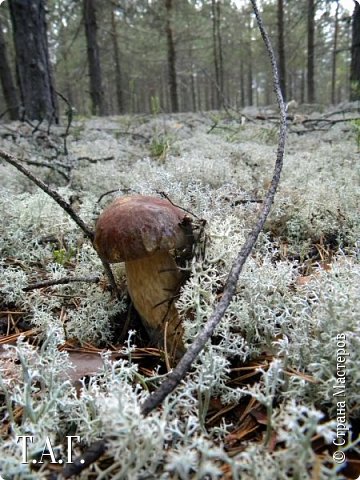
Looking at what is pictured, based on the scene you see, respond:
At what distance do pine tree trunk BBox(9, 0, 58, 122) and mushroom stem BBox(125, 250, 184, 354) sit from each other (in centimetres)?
432

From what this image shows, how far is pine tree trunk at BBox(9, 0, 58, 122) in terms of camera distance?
5.05 meters

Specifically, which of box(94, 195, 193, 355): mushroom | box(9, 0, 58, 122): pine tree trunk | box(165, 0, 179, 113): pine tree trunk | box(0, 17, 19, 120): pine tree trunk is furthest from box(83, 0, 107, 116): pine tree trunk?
box(94, 195, 193, 355): mushroom

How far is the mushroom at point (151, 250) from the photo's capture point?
47.4 inches

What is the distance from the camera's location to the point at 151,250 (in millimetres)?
1207

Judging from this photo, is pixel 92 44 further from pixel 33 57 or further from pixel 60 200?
pixel 60 200

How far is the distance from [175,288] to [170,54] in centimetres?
1189

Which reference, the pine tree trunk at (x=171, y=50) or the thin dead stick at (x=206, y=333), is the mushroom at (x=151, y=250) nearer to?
the thin dead stick at (x=206, y=333)

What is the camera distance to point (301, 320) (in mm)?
1098

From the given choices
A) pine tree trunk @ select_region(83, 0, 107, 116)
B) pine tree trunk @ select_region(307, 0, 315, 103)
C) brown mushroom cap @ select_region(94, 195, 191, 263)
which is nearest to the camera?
brown mushroom cap @ select_region(94, 195, 191, 263)

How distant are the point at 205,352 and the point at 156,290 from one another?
354 mm

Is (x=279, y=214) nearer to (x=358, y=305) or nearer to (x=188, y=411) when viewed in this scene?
(x=358, y=305)

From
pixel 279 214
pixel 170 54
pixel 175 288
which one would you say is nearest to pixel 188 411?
pixel 175 288

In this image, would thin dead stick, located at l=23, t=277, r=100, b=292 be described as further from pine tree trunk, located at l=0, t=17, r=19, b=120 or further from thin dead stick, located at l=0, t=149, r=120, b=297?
pine tree trunk, located at l=0, t=17, r=19, b=120

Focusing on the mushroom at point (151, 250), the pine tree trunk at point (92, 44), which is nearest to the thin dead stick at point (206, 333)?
Result: the mushroom at point (151, 250)
